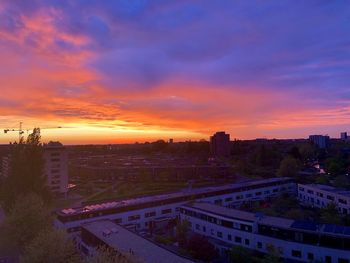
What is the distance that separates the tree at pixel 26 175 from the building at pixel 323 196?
20.1m

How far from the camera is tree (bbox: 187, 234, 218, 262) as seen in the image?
15625 millimetres

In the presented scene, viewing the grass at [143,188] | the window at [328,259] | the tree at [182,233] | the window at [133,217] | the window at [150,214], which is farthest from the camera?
the grass at [143,188]

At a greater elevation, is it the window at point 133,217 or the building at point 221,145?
the building at point 221,145

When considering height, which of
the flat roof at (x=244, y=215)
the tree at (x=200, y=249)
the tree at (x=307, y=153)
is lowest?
the tree at (x=200, y=249)

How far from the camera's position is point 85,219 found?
1944 cm

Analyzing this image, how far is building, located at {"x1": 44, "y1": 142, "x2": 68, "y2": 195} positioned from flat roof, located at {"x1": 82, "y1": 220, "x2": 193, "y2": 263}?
20.4 metres

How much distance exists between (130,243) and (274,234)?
6.91m

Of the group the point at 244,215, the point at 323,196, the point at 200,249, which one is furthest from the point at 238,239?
the point at 323,196

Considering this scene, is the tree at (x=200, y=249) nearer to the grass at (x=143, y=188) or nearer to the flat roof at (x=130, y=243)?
the flat roof at (x=130, y=243)

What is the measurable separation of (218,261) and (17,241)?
33.8 feet

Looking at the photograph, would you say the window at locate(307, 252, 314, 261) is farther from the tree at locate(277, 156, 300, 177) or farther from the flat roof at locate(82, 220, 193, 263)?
the tree at locate(277, 156, 300, 177)

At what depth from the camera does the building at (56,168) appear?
35.4 m

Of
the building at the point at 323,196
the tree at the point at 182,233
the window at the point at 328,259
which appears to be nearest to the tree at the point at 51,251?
the tree at the point at 182,233

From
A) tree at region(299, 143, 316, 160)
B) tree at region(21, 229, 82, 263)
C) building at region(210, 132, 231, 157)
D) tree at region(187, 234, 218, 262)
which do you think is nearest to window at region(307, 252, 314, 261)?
tree at region(187, 234, 218, 262)
